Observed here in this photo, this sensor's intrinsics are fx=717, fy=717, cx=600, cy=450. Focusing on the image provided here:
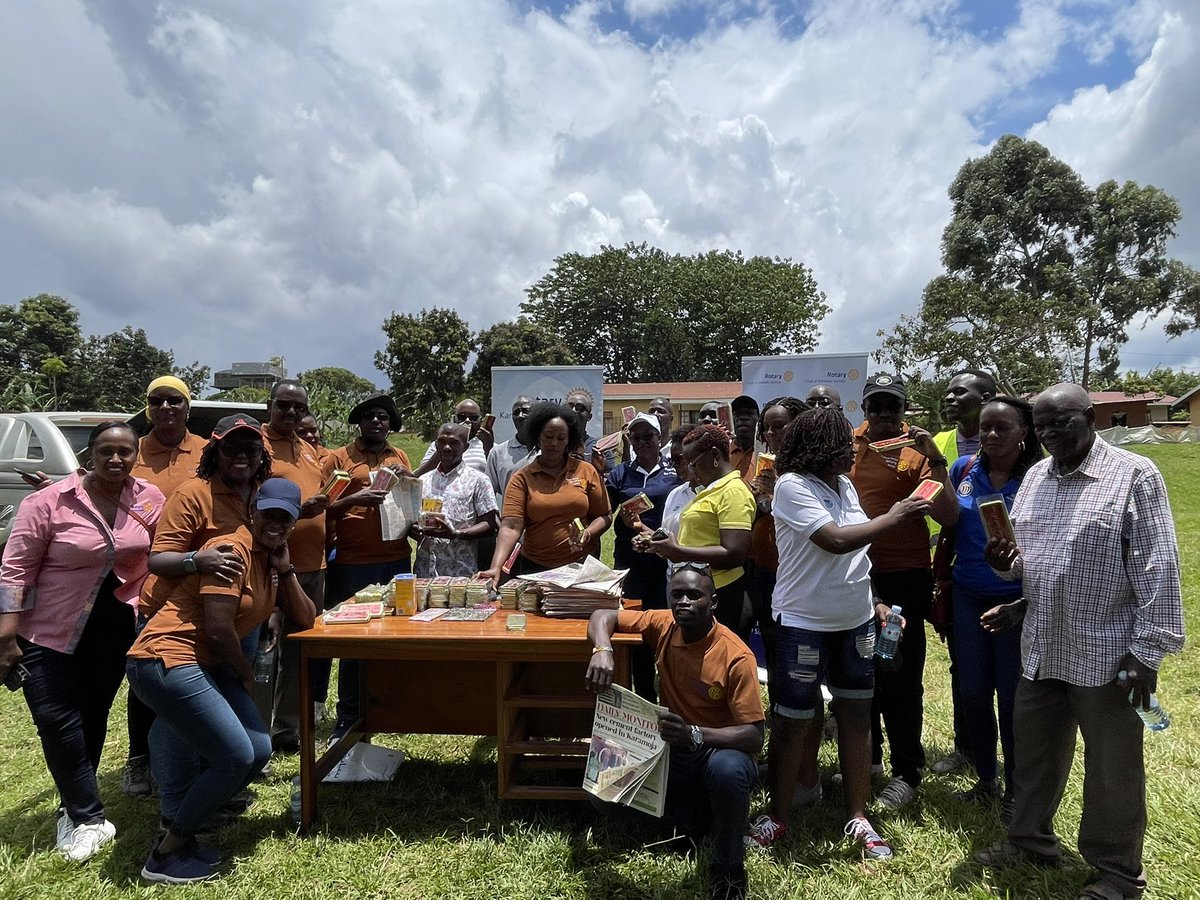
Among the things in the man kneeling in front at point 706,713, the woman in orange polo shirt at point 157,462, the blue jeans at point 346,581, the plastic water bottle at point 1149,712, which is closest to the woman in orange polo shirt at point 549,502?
the blue jeans at point 346,581

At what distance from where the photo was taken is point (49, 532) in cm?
309

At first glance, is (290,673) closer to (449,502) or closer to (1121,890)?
(449,502)

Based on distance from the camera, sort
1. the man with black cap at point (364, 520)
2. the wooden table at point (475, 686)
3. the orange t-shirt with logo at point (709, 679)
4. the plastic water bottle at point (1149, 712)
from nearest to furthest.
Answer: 1. the plastic water bottle at point (1149, 712)
2. the orange t-shirt with logo at point (709, 679)
3. the wooden table at point (475, 686)
4. the man with black cap at point (364, 520)

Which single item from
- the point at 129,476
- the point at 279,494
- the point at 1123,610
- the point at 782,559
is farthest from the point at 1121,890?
the point at 129,476

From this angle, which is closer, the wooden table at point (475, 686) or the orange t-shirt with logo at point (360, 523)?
the wooden table at point (475, 686)

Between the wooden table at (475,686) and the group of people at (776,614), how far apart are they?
21 cm

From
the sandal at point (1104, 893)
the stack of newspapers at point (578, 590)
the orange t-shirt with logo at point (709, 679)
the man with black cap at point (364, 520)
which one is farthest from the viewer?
the man with black cap at point (364, 520)

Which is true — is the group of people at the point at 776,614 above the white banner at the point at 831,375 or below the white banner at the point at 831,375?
below

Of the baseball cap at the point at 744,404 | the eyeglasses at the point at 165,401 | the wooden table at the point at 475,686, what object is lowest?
the wooden table at the point at 475,686

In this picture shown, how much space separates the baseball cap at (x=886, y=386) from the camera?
11.6 feet

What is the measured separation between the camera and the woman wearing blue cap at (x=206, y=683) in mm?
2781

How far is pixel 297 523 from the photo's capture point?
3.91m

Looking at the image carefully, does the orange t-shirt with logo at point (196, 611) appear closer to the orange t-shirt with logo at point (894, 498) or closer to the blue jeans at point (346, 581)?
the blue jeans at point (346, 581)

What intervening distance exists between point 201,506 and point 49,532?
784mm
